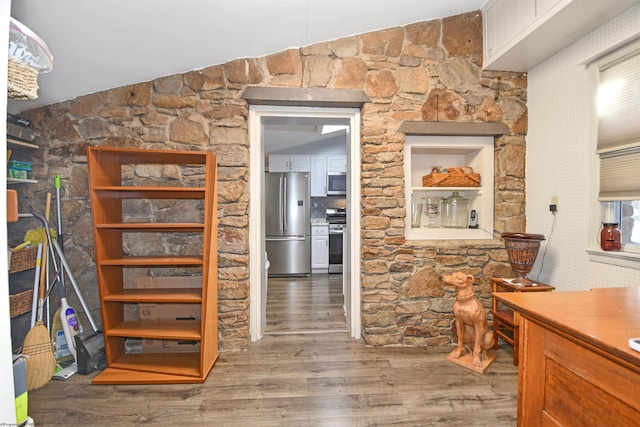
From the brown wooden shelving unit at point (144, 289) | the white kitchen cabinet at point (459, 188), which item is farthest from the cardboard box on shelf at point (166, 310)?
the white kitchen cabinet at point (459, 188)

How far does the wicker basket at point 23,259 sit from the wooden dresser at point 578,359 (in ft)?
9.73

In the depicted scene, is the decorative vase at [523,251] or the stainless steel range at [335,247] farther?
the stainless steel range at [335,247]

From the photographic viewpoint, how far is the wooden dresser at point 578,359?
749 millimetres

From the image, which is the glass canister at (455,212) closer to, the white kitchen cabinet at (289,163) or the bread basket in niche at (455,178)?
the bread basket in niche at (455,178)

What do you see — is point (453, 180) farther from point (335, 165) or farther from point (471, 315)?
point (335, 165)

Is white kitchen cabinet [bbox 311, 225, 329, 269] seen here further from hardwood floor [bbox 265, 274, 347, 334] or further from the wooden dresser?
the wooden dresser

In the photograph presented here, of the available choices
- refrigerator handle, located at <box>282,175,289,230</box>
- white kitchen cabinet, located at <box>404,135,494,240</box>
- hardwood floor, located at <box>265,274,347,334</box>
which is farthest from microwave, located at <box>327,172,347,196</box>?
white kitchen cabinet, located at <box>404,135,494,240</box>

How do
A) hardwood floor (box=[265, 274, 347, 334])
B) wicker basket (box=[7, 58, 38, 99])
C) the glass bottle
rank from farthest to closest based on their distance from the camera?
1. hardwood floor (box=[265, 274, 347, 334])
2. the glass bottle
3. wicker basket (box=[7, 58, 38, 99])

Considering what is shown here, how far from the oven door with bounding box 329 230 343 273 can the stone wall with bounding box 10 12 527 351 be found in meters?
2.83

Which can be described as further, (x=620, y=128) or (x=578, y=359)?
(x=620, y=128)

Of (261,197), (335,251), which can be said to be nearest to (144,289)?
(261,197)

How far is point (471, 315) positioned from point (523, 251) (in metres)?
0.61

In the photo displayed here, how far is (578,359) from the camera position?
86 cm

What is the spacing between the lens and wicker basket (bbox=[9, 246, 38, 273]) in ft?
6.44
